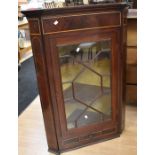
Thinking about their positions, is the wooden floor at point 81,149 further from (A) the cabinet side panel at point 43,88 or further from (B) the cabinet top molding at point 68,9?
(B) the cabinet top molding at point 68,9

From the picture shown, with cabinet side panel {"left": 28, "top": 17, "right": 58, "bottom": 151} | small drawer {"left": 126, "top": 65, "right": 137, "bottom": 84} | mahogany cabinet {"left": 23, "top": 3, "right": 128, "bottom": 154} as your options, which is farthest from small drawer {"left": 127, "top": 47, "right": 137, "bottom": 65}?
cabinet side panel {"left": 28, "top": 17, "right": 58, "bottom": 151}

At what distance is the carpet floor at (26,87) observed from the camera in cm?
251

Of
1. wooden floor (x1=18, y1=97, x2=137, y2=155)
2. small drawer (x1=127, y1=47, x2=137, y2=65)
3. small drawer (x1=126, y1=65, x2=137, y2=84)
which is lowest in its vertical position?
wooden floor (x1=18, y1=97, x2=137, y2=155)

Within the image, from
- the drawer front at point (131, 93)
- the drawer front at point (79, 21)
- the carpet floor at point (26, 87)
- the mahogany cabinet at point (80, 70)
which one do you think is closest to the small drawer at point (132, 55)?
the drawer front at point (131, 93)

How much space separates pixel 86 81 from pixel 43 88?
0.32 metres

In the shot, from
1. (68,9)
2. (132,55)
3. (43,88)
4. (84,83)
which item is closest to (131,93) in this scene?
(132,55)

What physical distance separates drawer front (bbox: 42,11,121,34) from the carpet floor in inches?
50.5

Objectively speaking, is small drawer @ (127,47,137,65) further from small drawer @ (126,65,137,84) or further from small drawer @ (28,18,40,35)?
small drawer @ (28,18,40,35)

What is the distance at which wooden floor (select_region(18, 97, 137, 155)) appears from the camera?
5.50ft

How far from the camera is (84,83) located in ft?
5.23

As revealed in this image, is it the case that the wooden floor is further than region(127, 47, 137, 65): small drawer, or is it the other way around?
region(127, 47, 137, 65): small drawer

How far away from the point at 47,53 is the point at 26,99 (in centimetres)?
135

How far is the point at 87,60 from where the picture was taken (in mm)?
1510
